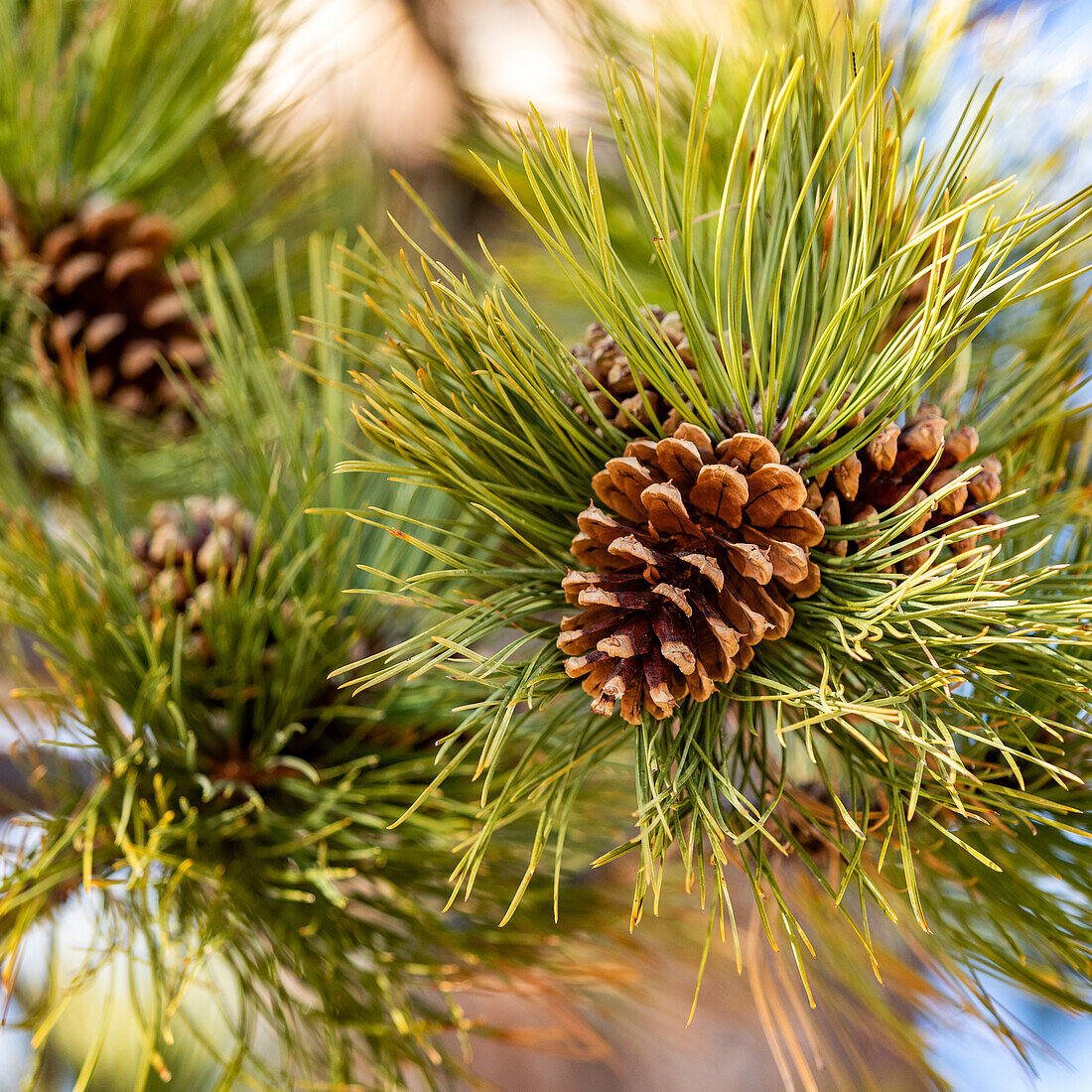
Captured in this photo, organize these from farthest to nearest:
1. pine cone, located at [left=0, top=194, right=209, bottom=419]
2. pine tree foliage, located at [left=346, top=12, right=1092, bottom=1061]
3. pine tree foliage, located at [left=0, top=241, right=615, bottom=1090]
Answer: pine cone, located at [left=0, top=194, right=209, bottom=419] < pine tree foliage, located at [left=0, top=241, right=615, bottom=1090] < pine tree foliage, located at [left=346, top=12, right=1092, bottom=1061]

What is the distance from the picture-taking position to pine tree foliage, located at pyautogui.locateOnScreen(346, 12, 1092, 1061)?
261 millimetres

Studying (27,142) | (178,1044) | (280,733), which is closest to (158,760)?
(280,733)

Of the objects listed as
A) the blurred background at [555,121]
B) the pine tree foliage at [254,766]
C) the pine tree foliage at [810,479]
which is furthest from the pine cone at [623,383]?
the blurred background at [555,121]

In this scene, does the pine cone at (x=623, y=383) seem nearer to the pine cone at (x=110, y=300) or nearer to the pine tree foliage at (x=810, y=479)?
the pine tree foliage at (x=810, y=479)

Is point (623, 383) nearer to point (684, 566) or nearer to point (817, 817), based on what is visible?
point (684, 566)

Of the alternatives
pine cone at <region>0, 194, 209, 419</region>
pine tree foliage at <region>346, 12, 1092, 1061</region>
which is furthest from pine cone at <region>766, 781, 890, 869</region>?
pine cone at <region>0, 194, 209, 419</region>

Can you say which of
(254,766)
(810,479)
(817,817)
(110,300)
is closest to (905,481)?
(810,479)

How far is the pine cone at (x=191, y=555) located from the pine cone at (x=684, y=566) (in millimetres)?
205

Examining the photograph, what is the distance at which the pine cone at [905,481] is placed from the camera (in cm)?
29

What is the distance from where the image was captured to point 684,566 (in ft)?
0.95

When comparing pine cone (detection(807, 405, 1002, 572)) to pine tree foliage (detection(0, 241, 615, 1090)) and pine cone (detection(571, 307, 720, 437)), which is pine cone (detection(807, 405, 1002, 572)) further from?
pine tree foliage (detection(0, 241, 615, 1090))

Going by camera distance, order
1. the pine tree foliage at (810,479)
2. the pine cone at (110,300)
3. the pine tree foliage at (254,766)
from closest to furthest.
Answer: the pine tree foliage at (810,479), the pine tree foliage at (254,766), the pine cone at (110,300)

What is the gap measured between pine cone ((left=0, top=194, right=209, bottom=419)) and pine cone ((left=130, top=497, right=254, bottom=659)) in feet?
0.39

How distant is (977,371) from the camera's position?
0.49m
